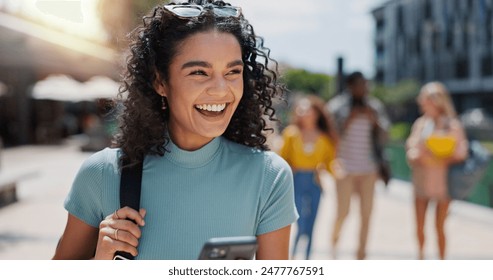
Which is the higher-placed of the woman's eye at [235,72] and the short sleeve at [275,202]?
the woman's eye at [235,72]

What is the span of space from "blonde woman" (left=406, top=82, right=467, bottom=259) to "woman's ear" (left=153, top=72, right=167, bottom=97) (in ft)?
9.64

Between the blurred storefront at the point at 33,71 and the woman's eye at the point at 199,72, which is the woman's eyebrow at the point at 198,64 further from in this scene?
the blurred storefront at the point at 33,71

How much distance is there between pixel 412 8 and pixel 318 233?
109 inches

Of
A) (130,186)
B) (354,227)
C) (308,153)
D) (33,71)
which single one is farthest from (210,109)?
(33,71)

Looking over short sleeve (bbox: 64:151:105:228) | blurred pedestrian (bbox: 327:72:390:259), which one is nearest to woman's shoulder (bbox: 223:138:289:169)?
short sleeve (bbox: 64:151:105:228)

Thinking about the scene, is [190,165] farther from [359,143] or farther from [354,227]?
[354,227]

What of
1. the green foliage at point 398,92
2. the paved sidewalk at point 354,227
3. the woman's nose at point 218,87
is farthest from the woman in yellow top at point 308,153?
the green foliage at point 398,92

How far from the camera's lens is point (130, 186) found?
1415mm

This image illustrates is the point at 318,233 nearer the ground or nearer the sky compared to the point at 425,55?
nearer the ground

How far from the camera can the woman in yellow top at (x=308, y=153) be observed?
445 centimetres

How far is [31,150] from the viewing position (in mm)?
15430

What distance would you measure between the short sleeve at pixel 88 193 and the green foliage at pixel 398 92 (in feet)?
127

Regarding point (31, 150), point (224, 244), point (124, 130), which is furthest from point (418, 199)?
point (31, 150)
